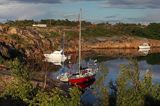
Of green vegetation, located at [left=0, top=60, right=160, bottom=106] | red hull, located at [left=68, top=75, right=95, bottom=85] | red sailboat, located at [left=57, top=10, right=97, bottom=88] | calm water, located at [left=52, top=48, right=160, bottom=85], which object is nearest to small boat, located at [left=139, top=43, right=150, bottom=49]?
calm water, located at [left=52, top=48, right=160, bottom=85]

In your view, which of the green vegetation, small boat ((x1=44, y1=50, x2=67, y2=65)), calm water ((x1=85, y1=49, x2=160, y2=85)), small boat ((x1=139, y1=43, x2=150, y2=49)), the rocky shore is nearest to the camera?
the green vegetation

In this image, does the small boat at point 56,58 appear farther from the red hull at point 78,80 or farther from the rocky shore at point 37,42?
the red hull at point 78,80

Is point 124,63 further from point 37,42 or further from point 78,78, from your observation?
point 37,42

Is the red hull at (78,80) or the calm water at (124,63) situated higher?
the red hull at (78,80)

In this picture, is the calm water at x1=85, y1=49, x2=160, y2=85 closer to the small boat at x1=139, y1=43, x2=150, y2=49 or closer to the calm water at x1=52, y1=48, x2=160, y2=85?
the calm water at x1=52, y1=48, x2=160, y2=85

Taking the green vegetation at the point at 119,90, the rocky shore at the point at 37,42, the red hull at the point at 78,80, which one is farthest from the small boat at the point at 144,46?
the green vegetation at the point at 119,90

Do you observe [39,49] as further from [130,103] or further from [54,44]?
[130,103]

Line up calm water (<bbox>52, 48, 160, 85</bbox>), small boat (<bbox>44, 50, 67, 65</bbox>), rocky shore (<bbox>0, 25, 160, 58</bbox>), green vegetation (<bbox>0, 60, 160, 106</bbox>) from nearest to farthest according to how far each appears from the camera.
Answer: green vegetation (<bbox>0, 60, 160, 106</bbox>)
calm water (<bbox>52, 48, 160, 85</bbox>)
small boat (<bbox>44, 50, 67, 65</bbox>)
rocky shore (<bbox>0, 25, 160, 58</bbox>)

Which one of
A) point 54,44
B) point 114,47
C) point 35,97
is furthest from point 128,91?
point 114,47

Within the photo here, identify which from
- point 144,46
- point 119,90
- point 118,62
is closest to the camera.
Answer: point 119,90

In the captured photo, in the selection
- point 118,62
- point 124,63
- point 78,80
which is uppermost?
point 78,80

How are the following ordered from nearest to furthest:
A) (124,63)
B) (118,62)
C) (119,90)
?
1. (119,90)
2. (124,63)
3. (118,62)

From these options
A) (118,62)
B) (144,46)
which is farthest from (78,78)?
(144,46)

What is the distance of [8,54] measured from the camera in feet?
379
